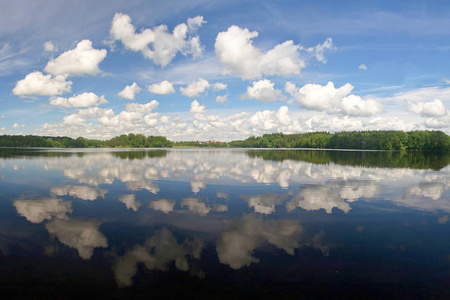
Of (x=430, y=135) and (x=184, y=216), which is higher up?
(x=430, y=135)

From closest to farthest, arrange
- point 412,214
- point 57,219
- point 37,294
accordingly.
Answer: point 37,294, point 57,219, point 412,214

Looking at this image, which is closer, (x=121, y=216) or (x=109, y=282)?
(x=109, y=282)

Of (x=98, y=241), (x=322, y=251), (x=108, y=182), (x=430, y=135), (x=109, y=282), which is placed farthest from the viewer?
(x=430, y=135)

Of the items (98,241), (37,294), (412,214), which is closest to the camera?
(37,294)

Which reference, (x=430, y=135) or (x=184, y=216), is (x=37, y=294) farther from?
(x=430, y=135)

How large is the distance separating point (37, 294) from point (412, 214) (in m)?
15.2

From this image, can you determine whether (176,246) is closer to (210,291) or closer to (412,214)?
(210,291)

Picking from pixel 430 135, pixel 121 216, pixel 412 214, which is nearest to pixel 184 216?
pixel 121 216

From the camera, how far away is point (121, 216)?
12.0m

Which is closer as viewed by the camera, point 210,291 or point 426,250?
point 210,291

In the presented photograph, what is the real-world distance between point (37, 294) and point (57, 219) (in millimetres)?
6133

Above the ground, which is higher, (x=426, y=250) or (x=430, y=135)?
(x=430, y=135)

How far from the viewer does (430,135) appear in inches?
6368

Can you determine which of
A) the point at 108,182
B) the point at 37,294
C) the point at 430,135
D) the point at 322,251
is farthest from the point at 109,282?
the point at 430,135
